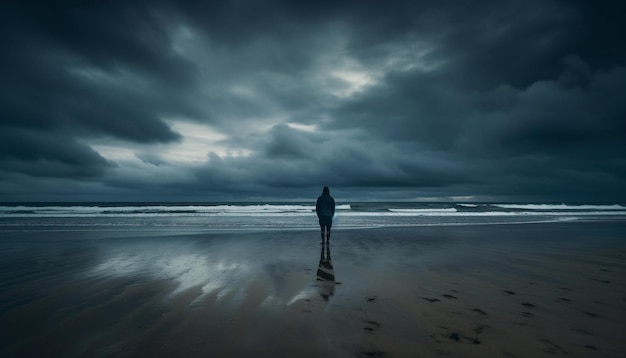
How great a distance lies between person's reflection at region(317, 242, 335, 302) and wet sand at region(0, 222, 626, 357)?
0.03 metres

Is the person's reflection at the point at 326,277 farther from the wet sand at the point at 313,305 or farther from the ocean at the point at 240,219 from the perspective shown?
the ocean at the point at 240,219

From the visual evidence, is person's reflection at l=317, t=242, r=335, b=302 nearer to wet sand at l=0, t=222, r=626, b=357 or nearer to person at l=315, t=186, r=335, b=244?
wet sand at l=0, t=222, r=626, b=357

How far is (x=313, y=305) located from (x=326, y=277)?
2107mm

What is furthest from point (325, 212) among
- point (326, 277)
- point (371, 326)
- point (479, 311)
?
point (371, 326)

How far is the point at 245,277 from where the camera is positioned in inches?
283

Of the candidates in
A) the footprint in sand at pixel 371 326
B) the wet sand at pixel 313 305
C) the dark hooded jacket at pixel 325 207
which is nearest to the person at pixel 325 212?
the dark hooded jacket at pixel 325 207

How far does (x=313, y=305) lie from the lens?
5180 mm

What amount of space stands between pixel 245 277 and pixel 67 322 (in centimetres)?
341

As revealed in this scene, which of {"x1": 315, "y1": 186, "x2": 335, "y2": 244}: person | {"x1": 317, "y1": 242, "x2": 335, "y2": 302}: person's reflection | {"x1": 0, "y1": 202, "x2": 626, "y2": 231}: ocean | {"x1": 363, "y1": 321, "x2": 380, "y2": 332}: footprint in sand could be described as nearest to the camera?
{"x1": 363, "y1": 321, "x2": 380, "y2": 332}: footprint in sand

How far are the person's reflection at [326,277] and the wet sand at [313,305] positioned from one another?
33 mm

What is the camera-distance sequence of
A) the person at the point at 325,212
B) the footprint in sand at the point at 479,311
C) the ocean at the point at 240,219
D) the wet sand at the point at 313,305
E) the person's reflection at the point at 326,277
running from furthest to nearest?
the ocean at the point at 240,219, the person at the point at 325,212, the person's reflection at the point at 326,277, the footprint in sand at the point at 479,311, the wet sand at the point at 313,305

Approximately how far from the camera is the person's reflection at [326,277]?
5957mm

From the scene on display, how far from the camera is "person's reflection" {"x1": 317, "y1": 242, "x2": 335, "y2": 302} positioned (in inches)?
235

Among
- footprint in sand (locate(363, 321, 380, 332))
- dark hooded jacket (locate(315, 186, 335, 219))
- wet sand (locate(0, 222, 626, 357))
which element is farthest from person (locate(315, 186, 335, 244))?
footprint in sand (locate(363, 321, 380, 332))
